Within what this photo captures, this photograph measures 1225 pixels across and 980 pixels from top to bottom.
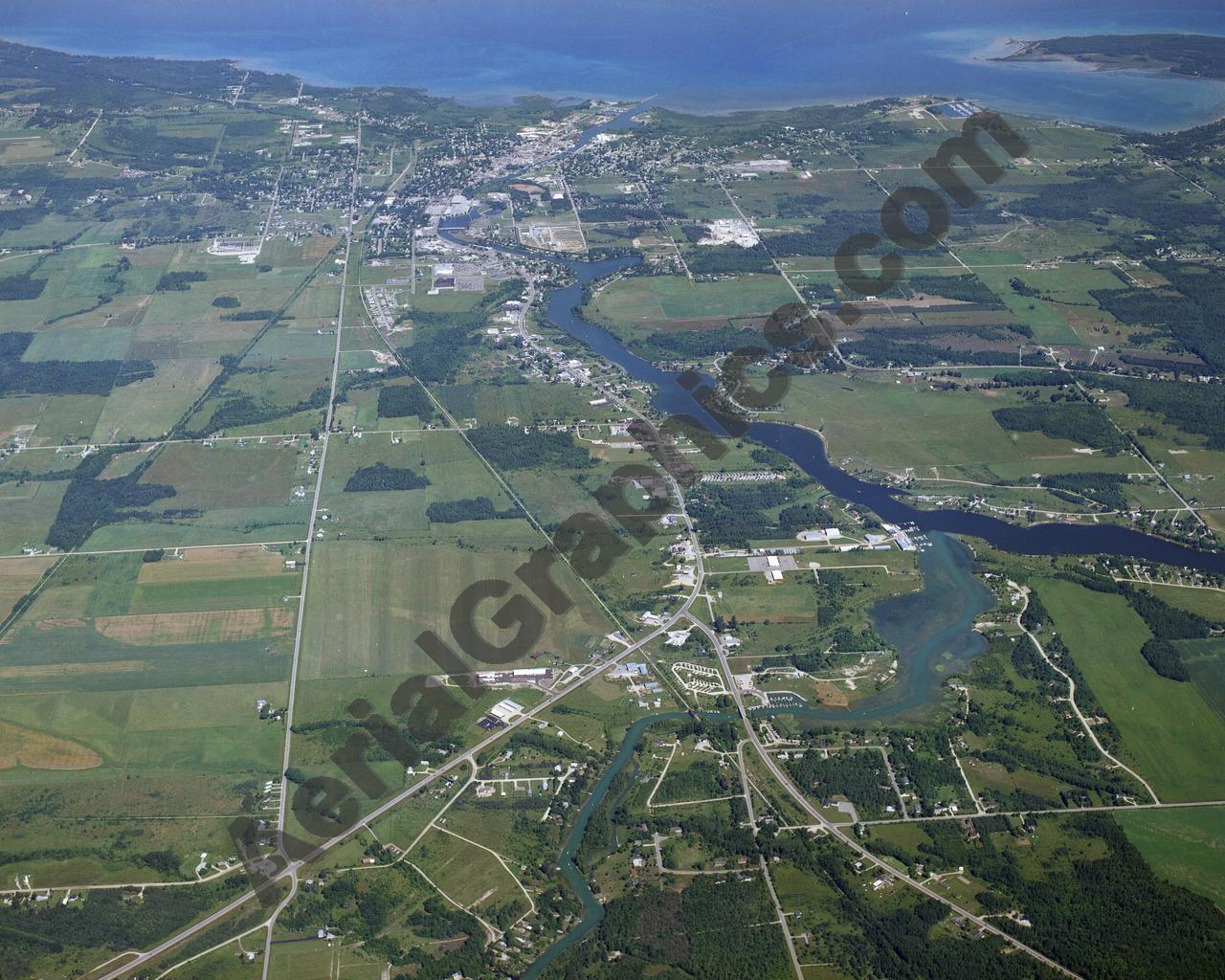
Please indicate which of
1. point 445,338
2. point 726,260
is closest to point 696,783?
point 445,338

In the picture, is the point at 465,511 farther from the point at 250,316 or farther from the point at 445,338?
the point at 250,316

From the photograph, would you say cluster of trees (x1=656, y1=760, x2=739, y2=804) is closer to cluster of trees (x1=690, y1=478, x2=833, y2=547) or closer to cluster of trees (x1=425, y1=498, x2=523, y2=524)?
cluster of trees (x1=690, y1=478, x2=833, y2=547)

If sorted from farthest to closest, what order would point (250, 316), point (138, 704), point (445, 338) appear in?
point (250, 316), point (445, 338), point (138, 704)

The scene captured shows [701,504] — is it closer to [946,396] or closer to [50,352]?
[946,396]

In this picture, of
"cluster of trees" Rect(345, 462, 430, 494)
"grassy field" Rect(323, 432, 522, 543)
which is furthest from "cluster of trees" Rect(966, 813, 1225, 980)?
"cluster of trees" Rect(345, 462, 430, 494)

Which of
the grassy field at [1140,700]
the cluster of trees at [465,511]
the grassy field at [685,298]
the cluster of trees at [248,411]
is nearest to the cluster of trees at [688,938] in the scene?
the grassy field at [1140,700]

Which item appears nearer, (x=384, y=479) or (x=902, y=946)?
(x=902, y=946)

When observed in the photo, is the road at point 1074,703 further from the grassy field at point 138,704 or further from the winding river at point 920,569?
the grassy field at point 138,704
